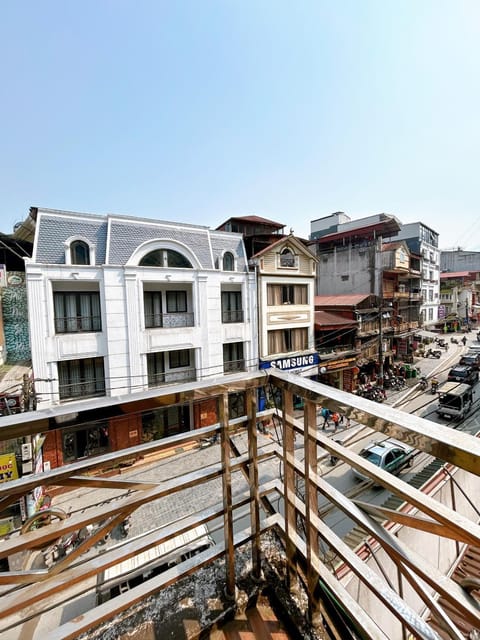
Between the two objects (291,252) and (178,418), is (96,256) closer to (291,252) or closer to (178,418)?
(178,418)

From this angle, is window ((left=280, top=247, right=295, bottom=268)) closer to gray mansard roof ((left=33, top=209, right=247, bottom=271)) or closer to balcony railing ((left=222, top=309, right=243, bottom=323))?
gray mansard roof ((left=33, top=209, right=247, bottom=271))

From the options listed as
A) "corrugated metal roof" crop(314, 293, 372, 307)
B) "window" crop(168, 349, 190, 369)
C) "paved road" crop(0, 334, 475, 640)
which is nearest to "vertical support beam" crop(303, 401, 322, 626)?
"paved road" crop(0, 334, 475, 640)

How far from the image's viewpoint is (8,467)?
289 inches

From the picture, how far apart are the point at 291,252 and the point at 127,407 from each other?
15.0 metres

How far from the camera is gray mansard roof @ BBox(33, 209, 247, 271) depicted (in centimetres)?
1013

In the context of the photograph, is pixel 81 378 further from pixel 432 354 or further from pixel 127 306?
pixel 432 354

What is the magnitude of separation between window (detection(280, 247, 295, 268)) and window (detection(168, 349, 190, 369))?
655cm

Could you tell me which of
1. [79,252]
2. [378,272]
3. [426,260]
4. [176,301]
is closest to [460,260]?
[426,260]

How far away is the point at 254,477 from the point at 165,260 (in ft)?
36.7

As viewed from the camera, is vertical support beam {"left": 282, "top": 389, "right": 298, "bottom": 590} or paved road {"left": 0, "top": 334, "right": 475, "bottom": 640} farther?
paved road {"left": 0, "top": 334, "right": 475, "bottom": 640}

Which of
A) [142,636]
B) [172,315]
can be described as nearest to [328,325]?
[172,315]

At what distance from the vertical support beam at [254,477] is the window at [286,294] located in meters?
13.0

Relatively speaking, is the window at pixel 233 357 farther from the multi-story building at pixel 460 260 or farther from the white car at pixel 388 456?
the multi-story building at pixel 460 260

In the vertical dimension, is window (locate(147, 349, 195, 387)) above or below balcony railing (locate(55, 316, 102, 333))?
below
